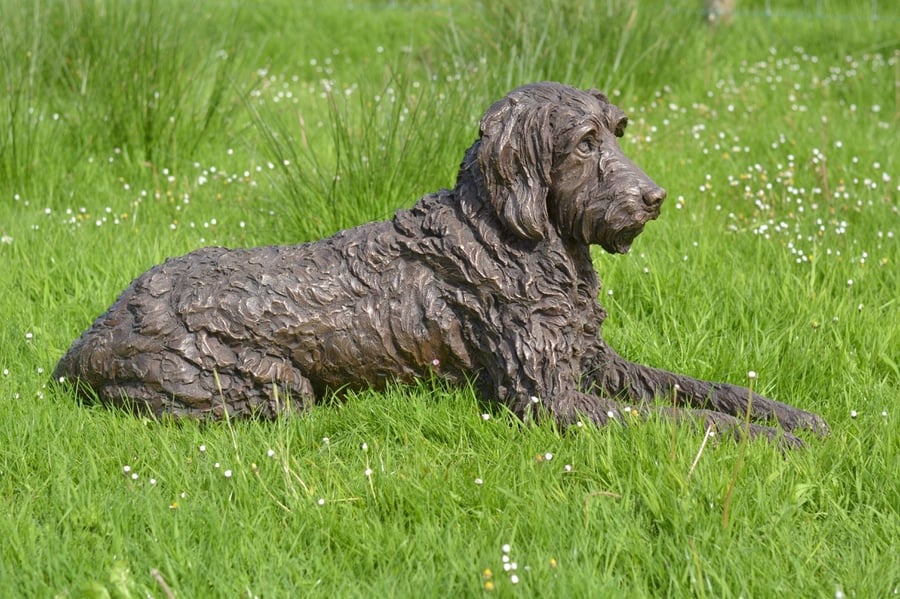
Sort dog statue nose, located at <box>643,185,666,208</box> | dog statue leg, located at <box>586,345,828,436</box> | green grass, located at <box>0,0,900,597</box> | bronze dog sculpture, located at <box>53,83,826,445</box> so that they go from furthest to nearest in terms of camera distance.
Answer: dog statue leg, located at <box>586,345,828,436</box>
bronze dog sculpture, located at <box>53,83,826,445</box>
dog statue nose, located at <box>643,185,666,208</box>
green grass, located at <box>0,0,900,597</box>

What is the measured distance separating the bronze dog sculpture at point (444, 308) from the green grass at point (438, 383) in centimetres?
15

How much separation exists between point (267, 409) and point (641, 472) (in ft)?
5.18

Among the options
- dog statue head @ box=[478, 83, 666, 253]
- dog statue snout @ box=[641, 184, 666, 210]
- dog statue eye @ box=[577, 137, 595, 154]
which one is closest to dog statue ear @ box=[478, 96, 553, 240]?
dog statue head @ box=[478, 83, 666, 253]

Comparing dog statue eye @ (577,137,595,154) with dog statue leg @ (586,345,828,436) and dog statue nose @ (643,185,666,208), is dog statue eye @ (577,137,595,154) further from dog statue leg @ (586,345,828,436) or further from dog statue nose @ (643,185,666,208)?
dog statue leg @ (586,345,828,436)

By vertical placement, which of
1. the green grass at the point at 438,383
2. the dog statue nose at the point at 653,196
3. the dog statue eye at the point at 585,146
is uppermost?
the dog statue eye at the point at 585,146

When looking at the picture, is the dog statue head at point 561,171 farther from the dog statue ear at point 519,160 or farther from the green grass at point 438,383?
the green grass at point 438,383

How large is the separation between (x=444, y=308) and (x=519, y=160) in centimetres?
69

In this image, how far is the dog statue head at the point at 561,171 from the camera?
12.4ft

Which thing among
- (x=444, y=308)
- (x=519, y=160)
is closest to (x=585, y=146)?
(x=519, y=160)

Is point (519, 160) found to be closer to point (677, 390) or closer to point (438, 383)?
point (438, 383)

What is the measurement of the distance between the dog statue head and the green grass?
0.80 m

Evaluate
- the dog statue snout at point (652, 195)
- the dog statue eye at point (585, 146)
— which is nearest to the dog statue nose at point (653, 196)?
the dog statue snout at point (652, 195)

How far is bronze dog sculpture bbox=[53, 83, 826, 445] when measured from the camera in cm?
385

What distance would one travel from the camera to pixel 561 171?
385cm
